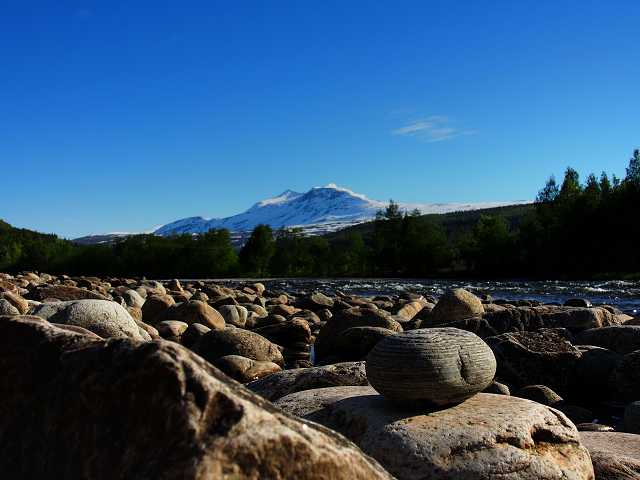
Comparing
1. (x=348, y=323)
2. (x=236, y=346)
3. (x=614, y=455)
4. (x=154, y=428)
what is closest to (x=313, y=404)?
(x=614, y=455)

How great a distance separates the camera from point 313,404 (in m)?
7.02

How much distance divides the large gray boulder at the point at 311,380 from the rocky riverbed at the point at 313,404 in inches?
0.9

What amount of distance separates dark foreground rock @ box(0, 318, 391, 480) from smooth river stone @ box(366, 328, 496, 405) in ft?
10.7

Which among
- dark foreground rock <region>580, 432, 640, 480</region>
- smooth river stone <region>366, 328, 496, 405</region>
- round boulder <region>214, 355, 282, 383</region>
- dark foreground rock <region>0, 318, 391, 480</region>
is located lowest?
dark foreground rock <region>580, 432, 640, 480</region>

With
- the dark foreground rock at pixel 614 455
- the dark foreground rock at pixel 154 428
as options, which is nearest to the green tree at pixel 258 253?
the dark foreground rock at pixel 614 455

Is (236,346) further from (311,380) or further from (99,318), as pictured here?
(311,380)

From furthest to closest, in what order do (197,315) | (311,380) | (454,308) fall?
1. (454,308)
2. (197,315)
3. (311,380)

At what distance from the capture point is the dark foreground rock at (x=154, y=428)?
8.13 ft

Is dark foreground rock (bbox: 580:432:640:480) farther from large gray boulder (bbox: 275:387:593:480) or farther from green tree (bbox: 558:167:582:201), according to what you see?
green tree (bbox: 558:167:582:201)

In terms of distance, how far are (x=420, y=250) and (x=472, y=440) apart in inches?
3570

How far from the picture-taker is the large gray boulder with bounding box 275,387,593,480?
5305 mm

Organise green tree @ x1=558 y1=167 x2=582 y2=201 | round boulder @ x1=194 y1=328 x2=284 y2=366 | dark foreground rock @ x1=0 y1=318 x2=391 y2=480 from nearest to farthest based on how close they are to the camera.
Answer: dark foreground rock @ x1=0 y1=318 x2=391 y2=480, round boulder @ x1=194 y1=328 x2=284 y2=366, green tree @ x1=558 y1=167 x2=582 y2=201

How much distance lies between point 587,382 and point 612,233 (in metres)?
75.3

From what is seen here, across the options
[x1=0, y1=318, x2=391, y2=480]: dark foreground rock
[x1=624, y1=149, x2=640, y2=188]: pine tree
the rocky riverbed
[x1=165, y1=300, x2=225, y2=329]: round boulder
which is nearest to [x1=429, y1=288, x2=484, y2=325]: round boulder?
the rocky riverbed
